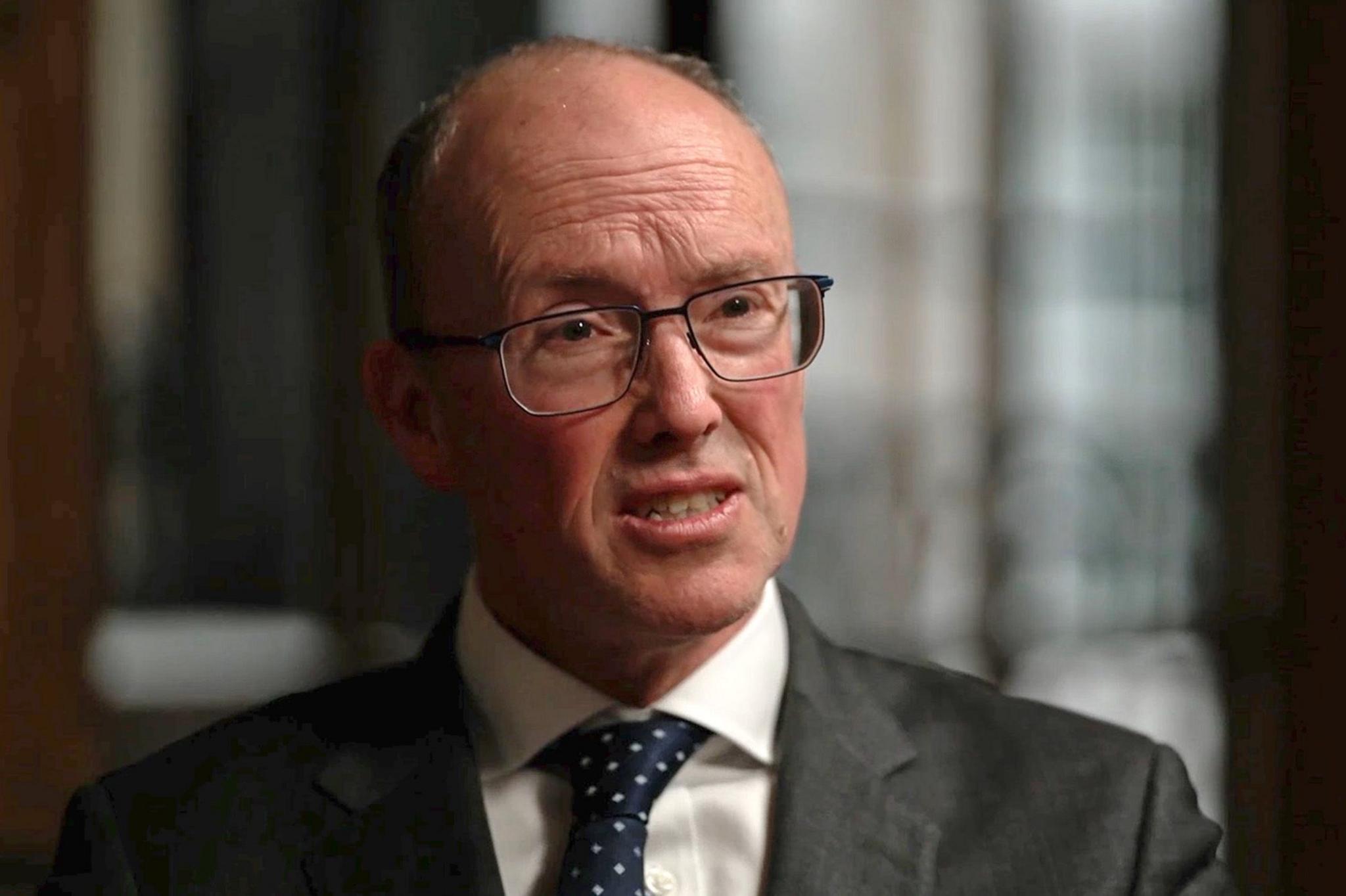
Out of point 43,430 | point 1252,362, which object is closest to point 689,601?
point 43,430

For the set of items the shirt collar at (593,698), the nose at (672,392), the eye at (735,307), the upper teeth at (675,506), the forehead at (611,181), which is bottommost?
the shirt collar at (593,698)

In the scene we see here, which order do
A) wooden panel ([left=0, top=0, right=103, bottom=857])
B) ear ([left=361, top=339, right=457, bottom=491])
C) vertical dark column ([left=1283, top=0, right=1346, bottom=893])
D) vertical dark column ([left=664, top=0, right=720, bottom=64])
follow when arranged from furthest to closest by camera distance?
vertical dark column ([left=664, top=0, right=720, bottom=64]) → wooden panel ([left=0, top=0, right=103, bottom=857]) → vertical dark column ([left=1283, top=0, right=1346, bottom=893]) → ear ([left=361, top=339, right=457, bottom=491])

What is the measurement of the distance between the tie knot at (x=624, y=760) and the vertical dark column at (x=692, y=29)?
1.57 m

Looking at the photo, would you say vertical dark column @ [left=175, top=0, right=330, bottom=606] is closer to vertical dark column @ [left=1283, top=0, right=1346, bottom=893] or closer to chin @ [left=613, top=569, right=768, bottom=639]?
Result: chin @ [left=613, top=569, right=768, bottom=639]

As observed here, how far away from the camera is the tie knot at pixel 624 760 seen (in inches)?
62.3

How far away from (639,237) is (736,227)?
0.10 meters

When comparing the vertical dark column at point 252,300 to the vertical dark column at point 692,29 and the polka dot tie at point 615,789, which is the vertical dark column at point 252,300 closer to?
the vertical dark column at point 692,29

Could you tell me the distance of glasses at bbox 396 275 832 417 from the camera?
5.09 ft

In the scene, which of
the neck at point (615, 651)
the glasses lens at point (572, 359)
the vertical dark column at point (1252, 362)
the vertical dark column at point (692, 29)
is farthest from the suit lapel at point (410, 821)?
the vertical dark column at point (1252, 362)

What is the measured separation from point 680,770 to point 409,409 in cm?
49

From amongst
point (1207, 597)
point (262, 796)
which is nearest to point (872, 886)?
point (262, 796)

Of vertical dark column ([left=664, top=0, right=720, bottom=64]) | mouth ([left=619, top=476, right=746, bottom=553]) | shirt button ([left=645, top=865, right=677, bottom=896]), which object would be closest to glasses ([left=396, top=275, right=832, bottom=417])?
mouth ([left=619, top=476, right=746, bottom=553])

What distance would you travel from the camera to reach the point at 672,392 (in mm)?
1520

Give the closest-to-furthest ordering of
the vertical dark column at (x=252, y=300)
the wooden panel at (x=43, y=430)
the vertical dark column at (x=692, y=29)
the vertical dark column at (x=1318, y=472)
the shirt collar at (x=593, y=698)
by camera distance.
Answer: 1. the shirt collar at (x=593, y=698)
2. the vertical dark column at (x=1318, y=472)
3. the wooden panel at (x=43, y=430)
4. the vertical dark column at (x=252, y=300)
5. the vertical dark column at (x=692, y=29)
